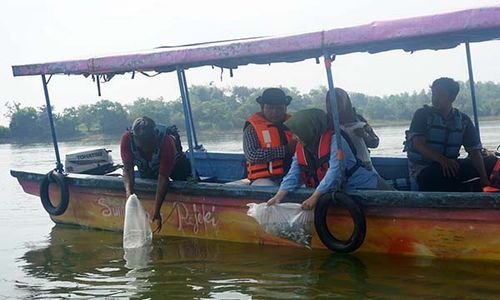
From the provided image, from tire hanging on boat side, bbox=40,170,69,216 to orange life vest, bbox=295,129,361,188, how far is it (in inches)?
126

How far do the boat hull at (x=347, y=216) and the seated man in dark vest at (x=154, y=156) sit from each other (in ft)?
0.52

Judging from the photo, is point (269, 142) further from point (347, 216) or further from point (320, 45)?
point (320, 45)

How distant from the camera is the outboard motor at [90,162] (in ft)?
26.7

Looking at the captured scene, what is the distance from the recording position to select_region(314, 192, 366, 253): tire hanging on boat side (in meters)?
5.12

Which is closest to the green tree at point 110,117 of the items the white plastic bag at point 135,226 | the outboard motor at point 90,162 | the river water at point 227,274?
the outboard motor at point 90,162

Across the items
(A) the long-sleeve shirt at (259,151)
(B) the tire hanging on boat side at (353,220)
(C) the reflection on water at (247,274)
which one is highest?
(A) the long-sleeve shirt at (259,151)

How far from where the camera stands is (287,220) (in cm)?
550

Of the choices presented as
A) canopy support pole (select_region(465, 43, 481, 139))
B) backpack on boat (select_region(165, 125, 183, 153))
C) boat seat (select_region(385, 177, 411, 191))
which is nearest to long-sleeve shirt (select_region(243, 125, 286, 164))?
backpack on boat (select_region(165, 125, 183, 153))

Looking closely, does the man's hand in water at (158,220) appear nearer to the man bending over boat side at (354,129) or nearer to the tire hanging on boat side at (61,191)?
the tire hanging on boat side at (61,191)

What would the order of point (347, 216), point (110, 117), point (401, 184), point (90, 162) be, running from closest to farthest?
point (347, 216), point (401, 184), point (90, 162), point (110, 117)

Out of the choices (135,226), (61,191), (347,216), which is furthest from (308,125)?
(61,191)

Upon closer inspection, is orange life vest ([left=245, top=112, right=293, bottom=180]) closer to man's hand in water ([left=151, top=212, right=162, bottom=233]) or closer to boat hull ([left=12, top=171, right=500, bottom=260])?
boat hull ([left=12, top=171, right=500, bottom=260])

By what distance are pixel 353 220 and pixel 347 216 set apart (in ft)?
0.39

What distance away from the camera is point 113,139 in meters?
22.3
